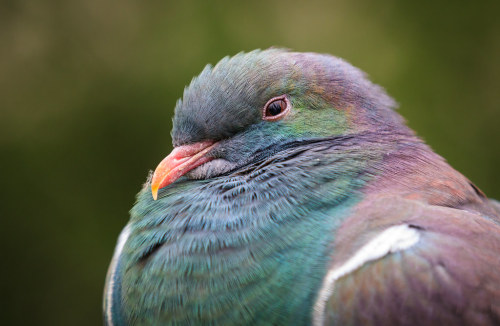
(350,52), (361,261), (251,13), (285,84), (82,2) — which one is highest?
(82,2)

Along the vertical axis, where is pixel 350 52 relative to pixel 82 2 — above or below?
below

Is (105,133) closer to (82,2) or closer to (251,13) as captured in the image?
(82,2)

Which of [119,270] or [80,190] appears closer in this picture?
[119,270]

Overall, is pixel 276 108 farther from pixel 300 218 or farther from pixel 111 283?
pixel 111 283

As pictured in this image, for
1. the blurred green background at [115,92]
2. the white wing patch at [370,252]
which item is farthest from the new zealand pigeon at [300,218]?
the blurred green background at [115,92]

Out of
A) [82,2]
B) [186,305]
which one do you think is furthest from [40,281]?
[186,305]

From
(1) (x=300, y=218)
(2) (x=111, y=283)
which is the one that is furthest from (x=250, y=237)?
(2) (x=111, y=283)
